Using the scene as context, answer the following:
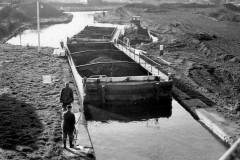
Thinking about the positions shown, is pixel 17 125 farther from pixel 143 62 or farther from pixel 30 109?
pixel 143 62

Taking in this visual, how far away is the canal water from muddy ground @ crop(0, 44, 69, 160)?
155 centimetres

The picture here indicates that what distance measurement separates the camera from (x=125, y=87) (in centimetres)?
1561

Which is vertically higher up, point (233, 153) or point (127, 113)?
point (233, 153)

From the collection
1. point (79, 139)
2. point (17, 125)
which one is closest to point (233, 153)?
point (79, 139)

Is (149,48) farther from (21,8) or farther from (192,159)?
(21,8)

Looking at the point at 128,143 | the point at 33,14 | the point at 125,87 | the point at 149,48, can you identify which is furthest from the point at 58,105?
the point at 33,14

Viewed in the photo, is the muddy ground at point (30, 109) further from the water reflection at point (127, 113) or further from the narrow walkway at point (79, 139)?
the water reflection at point (127, 113)

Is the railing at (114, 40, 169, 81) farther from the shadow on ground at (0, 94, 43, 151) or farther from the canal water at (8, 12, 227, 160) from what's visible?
the shadow on ground at (0, 94, 43, 151)

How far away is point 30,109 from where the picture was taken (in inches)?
556

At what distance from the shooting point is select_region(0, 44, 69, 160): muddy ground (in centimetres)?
1061

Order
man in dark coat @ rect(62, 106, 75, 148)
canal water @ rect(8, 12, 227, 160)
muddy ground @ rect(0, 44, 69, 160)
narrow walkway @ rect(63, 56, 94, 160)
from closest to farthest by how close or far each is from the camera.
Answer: narrow walkway @ rect(63, 56, 94, 160), man in dark coat @ rect(62, 106, 75, 148), muddy ground @ rect(0, 44, 69, 160), canal water @ rect(8, 12, 227, 160)

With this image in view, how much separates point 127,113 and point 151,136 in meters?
2.52

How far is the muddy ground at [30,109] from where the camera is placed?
10.6 m

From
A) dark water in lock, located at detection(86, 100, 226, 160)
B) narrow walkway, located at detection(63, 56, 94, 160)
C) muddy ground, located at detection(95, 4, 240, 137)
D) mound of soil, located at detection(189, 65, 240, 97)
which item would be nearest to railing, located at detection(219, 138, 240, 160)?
narrow walkway, located at detection(63, 56, 94, 160)
